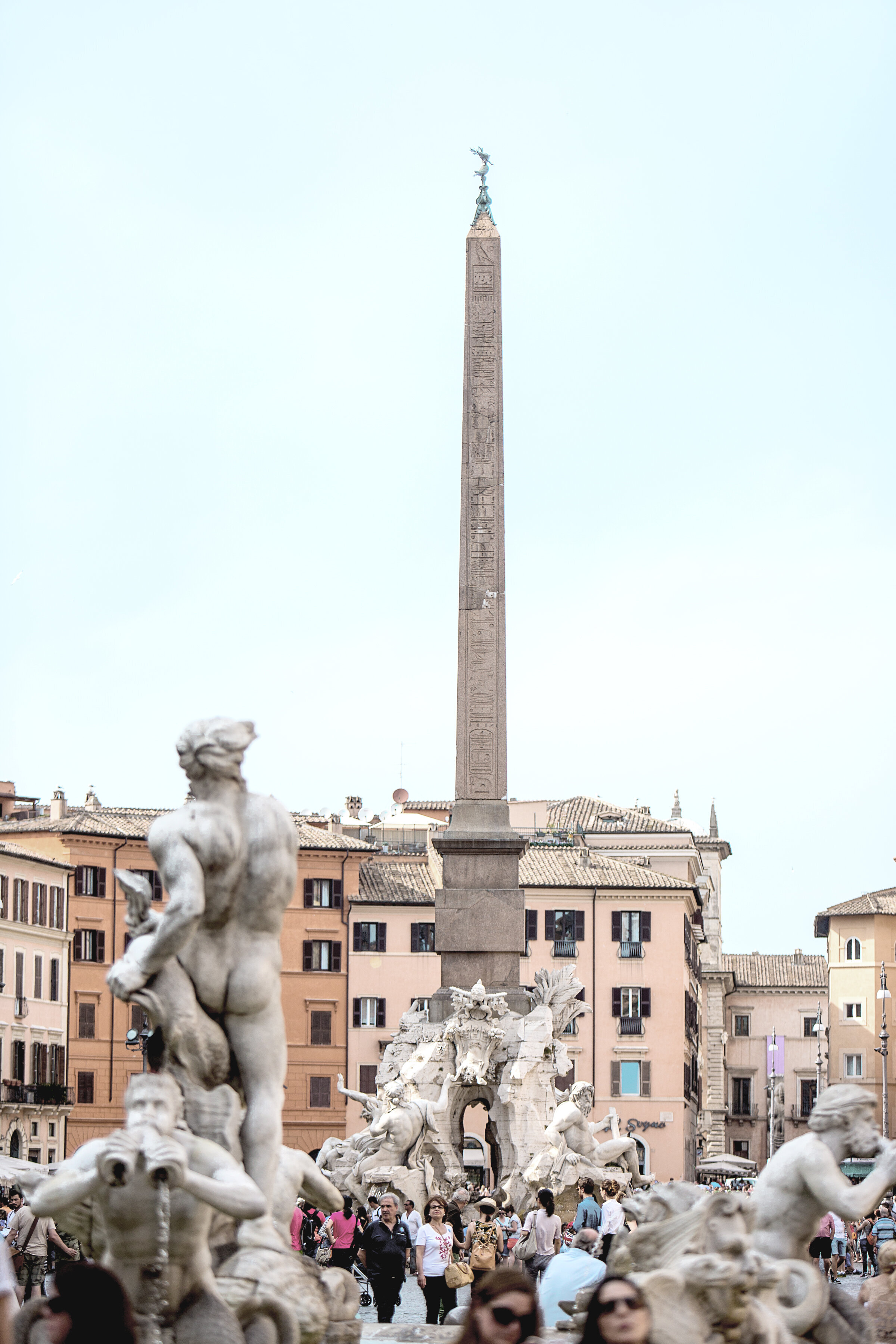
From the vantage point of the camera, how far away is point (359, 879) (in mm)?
59562

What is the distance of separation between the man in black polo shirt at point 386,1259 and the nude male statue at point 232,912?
29.8 ft

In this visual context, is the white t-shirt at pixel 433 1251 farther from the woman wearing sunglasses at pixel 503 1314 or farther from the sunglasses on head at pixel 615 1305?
the sunglasses on head at pixel 615 1305

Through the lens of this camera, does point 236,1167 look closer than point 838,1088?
Yes

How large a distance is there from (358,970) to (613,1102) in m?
6.79

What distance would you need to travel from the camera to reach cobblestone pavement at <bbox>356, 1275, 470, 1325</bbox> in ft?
57.0

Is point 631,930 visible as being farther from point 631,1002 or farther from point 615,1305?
point 615,1305

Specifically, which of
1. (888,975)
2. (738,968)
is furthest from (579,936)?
(738,968)

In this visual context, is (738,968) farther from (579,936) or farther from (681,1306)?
(681,1306)

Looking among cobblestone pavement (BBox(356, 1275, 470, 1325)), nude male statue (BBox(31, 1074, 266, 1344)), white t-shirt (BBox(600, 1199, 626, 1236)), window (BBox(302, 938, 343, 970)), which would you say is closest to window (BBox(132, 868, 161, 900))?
window (BBox(302, 938, 343, 970))

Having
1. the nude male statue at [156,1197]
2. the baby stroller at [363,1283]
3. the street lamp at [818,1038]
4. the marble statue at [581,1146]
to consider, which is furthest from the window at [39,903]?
the nude male statue at [156,1197]

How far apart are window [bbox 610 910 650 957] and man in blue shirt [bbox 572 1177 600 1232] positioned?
1655 inches

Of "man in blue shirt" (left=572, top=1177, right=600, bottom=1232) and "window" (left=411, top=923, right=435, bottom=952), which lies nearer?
"man in blue shirt" (left=572, top=1177, right=600, bottom=1232)

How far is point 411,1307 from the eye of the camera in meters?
19.4

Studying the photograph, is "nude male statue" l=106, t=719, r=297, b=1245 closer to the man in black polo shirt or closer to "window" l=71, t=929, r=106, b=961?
the man in black polo shirt
